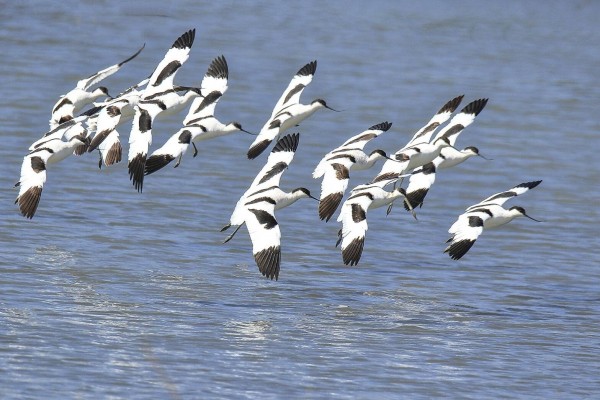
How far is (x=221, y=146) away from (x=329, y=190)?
830cm

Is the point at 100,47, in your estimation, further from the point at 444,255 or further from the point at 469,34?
the point at 444,255

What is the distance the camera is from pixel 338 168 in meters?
15.7

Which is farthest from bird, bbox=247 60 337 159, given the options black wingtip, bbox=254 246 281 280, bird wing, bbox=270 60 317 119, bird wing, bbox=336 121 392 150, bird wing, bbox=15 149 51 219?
bird wing, bbox=15 149 51 219

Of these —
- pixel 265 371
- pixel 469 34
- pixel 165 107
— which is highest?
pixel 165 107

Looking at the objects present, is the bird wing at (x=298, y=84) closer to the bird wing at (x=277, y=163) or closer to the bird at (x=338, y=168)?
the bird at (x=338, y=168)

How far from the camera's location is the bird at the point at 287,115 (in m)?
16.1

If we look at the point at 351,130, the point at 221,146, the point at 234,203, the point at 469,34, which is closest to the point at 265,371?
the point at 234,203

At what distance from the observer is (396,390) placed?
12.7 metres

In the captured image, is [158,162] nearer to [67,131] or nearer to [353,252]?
[67,131]

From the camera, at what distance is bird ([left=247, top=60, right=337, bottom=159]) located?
1610 centimetres

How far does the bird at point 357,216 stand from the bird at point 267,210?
0.57 meters

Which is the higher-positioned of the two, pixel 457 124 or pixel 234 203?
pixel 457 124

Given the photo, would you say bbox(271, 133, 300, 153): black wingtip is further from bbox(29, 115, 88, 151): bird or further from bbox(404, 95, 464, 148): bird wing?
bbox(29, 115, 88, 151): bird

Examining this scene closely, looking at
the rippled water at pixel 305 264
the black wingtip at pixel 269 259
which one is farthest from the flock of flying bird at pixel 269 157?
the rippled water at pixel 305 264
